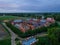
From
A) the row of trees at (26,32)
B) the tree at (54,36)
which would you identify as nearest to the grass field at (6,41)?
the row of trees at (26,32)

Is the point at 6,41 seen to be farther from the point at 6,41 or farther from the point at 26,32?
the point at 26,32

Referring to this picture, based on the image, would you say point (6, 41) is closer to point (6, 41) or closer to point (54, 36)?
point (6, 41)

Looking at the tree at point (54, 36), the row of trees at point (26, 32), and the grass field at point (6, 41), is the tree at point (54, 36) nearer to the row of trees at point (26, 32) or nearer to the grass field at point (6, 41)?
the row of trees at point (26, 32)

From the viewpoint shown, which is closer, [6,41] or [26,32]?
[6,41]

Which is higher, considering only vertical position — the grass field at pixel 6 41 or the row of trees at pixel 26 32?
the row of trees at pixel 26 32

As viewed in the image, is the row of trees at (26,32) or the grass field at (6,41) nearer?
the grass field at (6,41)

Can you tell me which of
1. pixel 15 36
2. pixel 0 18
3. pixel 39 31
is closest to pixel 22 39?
pixel 15 36

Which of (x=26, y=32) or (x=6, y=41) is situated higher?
(x=26, y=32)

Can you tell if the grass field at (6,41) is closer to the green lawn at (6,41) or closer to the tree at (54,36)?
the green lawn at (6,41)

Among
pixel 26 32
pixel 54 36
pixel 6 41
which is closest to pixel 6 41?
pixel 6 41

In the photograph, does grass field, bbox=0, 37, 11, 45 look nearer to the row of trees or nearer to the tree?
the row of trees

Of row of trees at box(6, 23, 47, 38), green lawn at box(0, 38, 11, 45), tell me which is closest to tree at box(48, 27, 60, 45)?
row of trees at box(6, 23, 47, 38)
